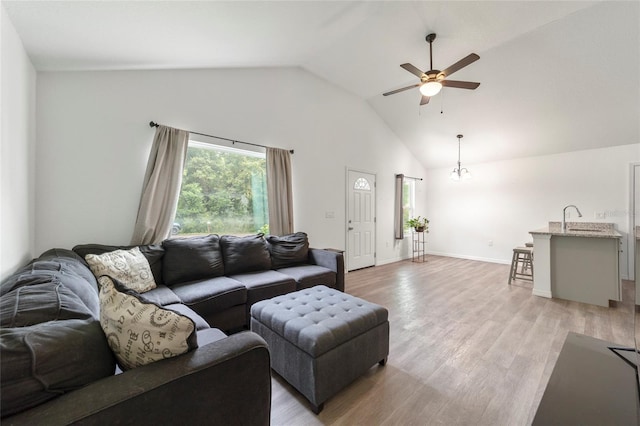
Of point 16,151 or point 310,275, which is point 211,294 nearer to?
point 310,275

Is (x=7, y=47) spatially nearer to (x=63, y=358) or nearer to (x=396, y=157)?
(x=63, y=358)

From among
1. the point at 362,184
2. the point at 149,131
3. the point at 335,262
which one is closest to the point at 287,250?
the point at 335,262

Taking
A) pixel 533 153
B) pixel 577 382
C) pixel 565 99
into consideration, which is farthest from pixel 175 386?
pixel 533 153

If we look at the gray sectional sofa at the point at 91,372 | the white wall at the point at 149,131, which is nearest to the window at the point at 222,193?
the white wall at the point at 149,131

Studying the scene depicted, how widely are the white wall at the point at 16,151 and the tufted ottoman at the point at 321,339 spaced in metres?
1.70

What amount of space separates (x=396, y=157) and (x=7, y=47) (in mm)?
5895

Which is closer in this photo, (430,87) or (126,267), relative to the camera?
(126,267)

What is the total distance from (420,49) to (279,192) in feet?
9.31

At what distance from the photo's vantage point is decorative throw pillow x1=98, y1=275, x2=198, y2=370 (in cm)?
89

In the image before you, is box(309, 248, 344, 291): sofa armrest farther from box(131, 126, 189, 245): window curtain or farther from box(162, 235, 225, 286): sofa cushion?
box(131, 126, 189, 245): window curtain

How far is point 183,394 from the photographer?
84 cm

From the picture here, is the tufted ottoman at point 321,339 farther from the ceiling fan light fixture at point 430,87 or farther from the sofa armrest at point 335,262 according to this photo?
the ceiling fan light fixture at point 430,87

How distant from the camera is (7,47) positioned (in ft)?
4.97

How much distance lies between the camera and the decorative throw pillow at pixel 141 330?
89 centimetres
